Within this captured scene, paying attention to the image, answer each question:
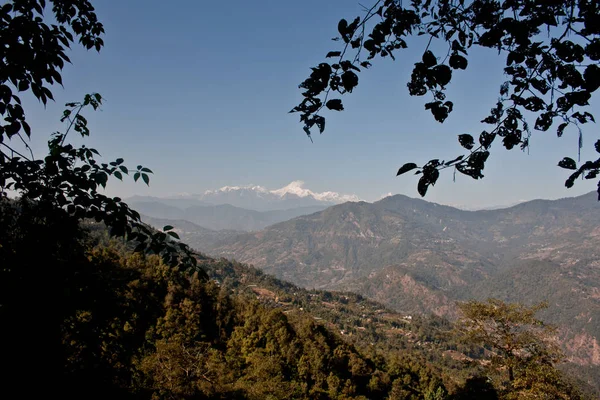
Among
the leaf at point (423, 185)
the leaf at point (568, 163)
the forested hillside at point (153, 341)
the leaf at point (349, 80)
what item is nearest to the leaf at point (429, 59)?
the leaf at point (349, 80)

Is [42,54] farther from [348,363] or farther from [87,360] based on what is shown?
[348,363]

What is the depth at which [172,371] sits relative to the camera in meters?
13.5

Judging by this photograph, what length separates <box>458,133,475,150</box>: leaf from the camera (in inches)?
71.7

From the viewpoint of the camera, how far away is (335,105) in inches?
70.7

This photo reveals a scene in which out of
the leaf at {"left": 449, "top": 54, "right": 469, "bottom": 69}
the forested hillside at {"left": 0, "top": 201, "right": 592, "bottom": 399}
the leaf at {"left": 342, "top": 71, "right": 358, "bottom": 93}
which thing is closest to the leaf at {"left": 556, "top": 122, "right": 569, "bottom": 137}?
the leaf at {"left": 449, "top": 54, "right": 469, "bottom": 69}

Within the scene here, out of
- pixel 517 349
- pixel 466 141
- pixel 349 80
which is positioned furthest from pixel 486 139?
pixel 517 349

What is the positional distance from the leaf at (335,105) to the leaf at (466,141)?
2.36ft

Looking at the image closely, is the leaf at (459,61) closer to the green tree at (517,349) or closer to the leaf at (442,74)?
the leaf at (442,74)

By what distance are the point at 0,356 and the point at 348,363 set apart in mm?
32420

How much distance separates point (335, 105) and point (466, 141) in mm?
775

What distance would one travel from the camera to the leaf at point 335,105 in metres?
1.78

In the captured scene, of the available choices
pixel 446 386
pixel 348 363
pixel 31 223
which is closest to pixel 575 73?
pixel 31 223

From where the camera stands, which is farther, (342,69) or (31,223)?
(31,223)

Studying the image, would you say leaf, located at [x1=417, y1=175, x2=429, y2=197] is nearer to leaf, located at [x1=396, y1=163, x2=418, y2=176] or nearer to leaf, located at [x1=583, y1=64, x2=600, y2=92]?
leaf, located at [x1=396, y1=163, x2=418, y2=176]
